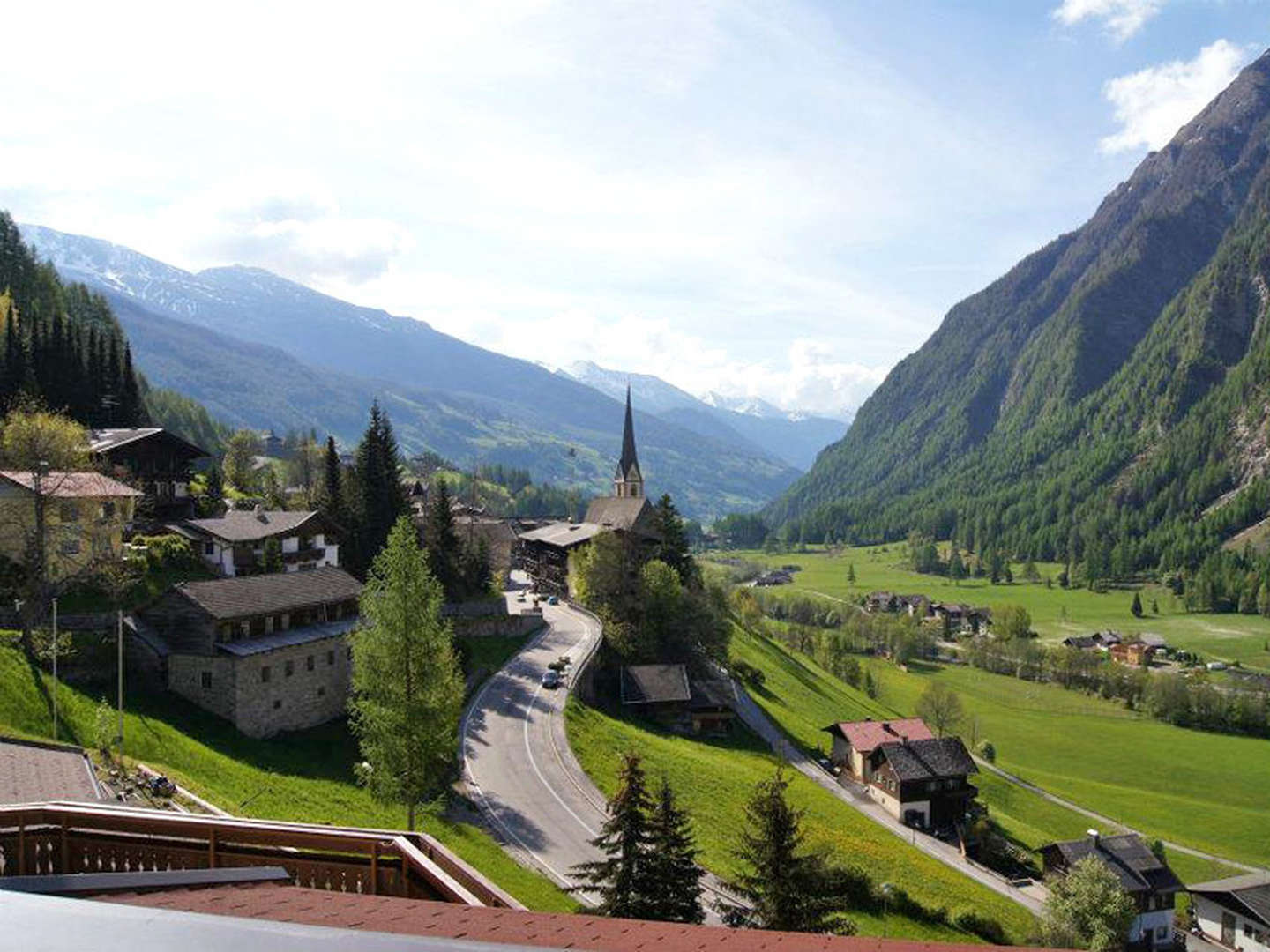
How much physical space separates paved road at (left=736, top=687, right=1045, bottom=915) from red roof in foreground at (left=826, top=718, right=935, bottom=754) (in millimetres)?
4220

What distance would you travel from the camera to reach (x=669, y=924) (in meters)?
5.39

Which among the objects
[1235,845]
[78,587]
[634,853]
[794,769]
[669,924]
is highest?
[669,924]

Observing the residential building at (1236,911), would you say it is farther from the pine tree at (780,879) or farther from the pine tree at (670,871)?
the pine tree at (670,871)

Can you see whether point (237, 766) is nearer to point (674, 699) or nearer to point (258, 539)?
point (258, 539)

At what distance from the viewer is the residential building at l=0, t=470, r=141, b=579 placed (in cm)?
4947

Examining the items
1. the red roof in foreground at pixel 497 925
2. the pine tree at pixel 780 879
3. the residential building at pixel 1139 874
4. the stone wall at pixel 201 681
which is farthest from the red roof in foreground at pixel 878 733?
the red roof in foreground at pixel 497 925

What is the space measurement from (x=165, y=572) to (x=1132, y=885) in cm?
7239

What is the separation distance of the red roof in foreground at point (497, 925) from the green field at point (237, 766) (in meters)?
31.7

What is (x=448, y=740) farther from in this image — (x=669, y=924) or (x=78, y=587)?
(x=669, y=924)

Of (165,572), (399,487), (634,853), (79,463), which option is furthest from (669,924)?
(399,487)

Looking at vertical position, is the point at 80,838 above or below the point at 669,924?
below

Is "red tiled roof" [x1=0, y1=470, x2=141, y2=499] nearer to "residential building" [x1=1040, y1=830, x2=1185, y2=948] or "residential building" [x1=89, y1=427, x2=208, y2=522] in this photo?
"residential building" [x1=89, y1=427, x2=208, y2=522]

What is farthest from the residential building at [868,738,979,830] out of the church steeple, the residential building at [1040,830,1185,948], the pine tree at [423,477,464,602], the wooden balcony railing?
the wooden balcony railing

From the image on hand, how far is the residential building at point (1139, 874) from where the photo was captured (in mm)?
62406
